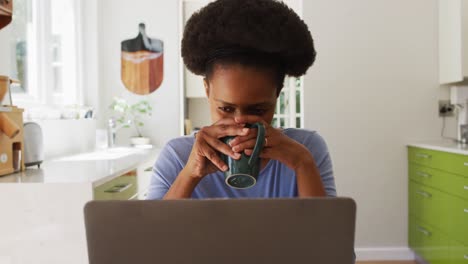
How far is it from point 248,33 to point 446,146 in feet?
8.24

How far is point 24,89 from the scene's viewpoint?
2613 millimetres

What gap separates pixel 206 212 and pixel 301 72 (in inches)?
25.5

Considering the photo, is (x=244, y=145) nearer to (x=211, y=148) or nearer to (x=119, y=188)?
(x=211, y=148)

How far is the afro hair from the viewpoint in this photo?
784mm

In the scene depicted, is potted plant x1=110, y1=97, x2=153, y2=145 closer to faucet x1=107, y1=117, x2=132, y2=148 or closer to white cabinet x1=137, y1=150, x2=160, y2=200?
faucet x1=107, y1=117, x2=132, y2=148

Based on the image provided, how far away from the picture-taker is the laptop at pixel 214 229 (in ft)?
1.27

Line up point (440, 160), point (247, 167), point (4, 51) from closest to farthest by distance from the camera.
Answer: point (247, 167) < point (4, 51) < point (440, 160)

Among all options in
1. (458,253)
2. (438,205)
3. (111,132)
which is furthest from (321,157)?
(111,132)

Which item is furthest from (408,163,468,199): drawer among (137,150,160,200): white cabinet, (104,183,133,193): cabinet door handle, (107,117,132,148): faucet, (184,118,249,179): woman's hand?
(107,117,132,148): faucet

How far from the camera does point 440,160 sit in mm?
2760

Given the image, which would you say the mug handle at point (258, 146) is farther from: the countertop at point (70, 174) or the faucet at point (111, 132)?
the faucet at point (111, 132)

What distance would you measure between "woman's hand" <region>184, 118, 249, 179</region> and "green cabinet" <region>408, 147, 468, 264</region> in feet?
7.22

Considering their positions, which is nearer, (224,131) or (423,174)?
(224,131)

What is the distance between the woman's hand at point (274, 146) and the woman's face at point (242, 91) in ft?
0.30
